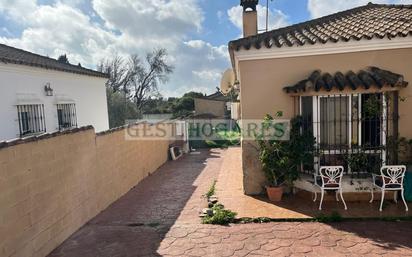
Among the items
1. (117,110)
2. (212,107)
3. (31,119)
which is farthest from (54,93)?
(212,107)

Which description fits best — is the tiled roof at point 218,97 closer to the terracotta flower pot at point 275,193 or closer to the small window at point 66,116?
the small window at point 66,116

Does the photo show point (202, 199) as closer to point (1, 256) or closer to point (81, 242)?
point (81, 242)

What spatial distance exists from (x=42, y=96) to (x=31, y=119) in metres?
1.26

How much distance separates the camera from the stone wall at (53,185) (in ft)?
18.8

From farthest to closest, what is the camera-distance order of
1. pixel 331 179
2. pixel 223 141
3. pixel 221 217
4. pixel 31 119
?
pixel 223 141
pixel 31 119
pixel 331 179
pixel 221 217

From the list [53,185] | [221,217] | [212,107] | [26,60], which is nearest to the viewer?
[53,185]

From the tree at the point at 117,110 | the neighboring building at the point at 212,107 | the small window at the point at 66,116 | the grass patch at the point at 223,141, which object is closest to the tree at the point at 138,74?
the neighboring building at the point at 212,107

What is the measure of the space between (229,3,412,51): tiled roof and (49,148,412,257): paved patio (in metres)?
5.38

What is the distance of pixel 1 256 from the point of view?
17.6ft

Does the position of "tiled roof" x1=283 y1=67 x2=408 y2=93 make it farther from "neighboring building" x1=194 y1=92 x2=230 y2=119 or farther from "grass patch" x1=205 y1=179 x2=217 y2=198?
"neighboring building" x1=194 y1=92 x2=230 y2=119

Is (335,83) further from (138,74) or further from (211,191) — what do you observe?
(138,74)

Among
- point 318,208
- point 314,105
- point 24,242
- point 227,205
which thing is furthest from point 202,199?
point 24,242

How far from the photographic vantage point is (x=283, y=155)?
9547 mm

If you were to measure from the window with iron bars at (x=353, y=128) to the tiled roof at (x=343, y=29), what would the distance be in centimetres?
179
